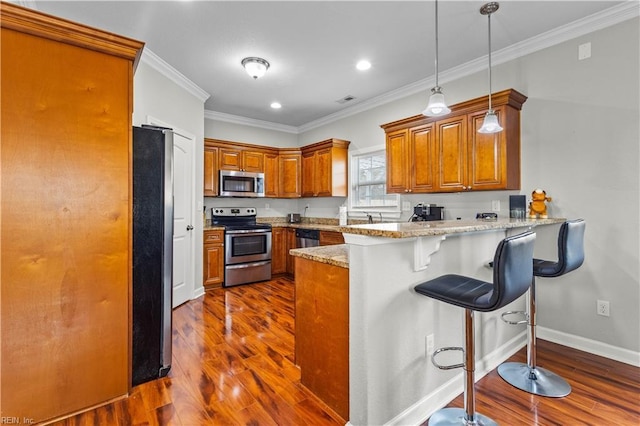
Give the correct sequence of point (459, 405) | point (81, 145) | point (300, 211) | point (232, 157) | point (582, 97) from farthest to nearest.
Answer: point (300, 211) < point (232, 157) < point (582, 97) < point (459, 405) < point (81, 145)

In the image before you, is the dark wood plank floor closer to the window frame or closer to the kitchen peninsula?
the kitchen peninsula

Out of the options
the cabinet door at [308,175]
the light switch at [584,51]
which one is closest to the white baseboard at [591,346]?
the light switch at [584,51]

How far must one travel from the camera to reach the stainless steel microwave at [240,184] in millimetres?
4926

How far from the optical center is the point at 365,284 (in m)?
1.47

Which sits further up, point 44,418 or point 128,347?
point 128,347

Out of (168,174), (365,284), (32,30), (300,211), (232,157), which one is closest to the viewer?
(365,284)

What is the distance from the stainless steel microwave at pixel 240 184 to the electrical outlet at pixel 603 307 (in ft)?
15.0

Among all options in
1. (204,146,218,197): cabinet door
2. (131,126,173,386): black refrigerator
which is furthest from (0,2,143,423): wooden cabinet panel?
(204,146,218,197): cabinet door

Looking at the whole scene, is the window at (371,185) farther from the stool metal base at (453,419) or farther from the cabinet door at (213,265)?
the stool metal base at (453,419)

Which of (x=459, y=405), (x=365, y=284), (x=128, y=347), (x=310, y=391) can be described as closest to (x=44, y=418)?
(x=128, y=347)

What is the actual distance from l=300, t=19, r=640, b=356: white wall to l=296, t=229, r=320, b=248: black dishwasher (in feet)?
8.59

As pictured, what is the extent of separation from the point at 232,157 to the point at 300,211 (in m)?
1.81

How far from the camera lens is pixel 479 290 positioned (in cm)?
150

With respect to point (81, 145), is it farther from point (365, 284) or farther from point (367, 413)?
point (367, 413)
